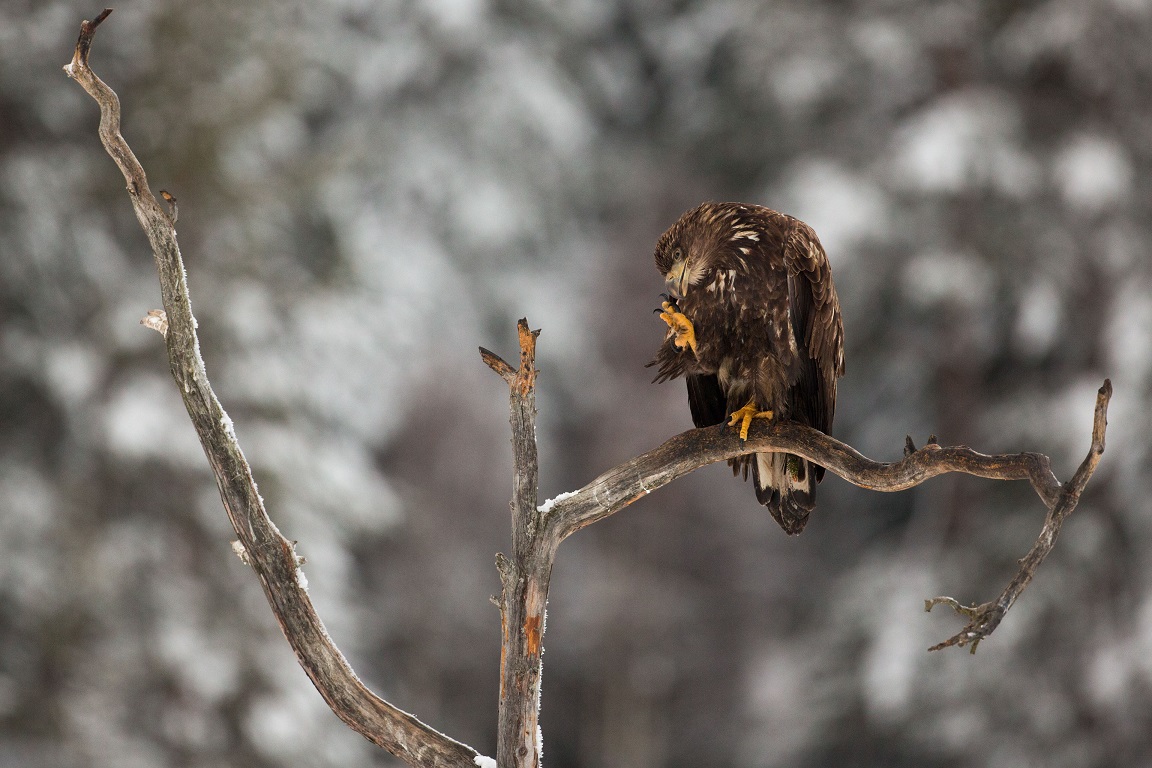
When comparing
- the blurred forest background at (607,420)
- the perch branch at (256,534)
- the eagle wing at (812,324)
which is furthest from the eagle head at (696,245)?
the blurred forest background at (607,420)

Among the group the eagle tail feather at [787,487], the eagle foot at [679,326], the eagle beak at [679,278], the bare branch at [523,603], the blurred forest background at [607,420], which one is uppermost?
the blurred forest background at [607,420]

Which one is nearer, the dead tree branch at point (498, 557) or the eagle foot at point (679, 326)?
the dead tree branch at point (498, 557)

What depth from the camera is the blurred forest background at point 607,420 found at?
286 inches

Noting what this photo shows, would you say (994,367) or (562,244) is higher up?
(562,244)

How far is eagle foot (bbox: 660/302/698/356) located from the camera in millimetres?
2564

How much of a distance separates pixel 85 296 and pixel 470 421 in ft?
12.7

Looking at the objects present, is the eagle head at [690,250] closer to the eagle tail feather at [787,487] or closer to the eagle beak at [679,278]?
the eagle beak at [679,278]

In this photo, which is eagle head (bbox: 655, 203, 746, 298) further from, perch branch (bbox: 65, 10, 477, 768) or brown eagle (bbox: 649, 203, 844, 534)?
perch branch (bbox: 65, 10, 477, 768)

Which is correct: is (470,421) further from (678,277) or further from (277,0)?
(678,277)

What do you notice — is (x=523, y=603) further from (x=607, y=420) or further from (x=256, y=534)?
(x=607, y=420)

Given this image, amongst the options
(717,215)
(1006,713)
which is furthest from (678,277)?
(1006,713)

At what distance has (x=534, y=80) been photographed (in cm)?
1302

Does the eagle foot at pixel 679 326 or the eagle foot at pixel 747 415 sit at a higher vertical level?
the eagle foot at pixel 679 326

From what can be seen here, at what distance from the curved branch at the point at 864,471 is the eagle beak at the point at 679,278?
364mm
